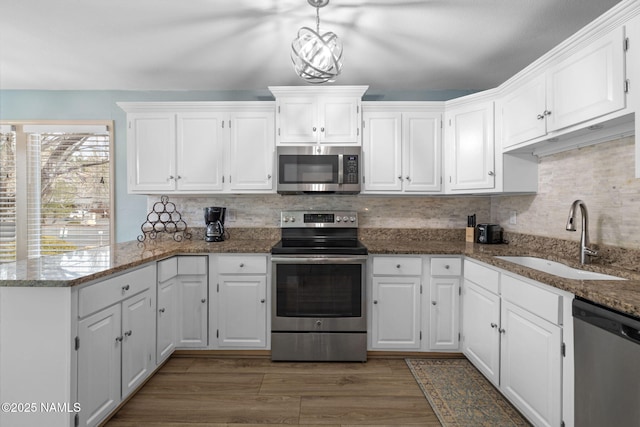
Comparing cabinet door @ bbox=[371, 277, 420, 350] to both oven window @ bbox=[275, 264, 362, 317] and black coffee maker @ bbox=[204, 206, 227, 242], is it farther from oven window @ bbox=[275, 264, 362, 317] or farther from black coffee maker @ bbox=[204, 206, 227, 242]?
black coffee maker @ bbox=[204, 206, 227, 242]

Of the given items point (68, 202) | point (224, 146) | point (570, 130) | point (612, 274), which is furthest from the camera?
point (68, 202)

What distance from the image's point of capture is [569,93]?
70.2 inches

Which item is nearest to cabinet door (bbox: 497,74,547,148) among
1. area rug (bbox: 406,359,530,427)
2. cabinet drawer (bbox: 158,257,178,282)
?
area rug (bbox: 406,359,530,427)

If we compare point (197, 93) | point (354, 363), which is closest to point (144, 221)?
point (197, 93)

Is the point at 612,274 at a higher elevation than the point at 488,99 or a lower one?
lower

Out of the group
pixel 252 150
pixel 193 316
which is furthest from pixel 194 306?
pixel 252 150

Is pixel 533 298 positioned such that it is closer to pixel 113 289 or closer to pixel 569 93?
pixel 569 93

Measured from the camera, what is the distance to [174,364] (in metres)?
2.49

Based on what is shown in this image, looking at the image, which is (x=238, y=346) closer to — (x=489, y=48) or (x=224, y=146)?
(x=224, y=146)

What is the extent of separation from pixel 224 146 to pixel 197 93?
0.83 meters

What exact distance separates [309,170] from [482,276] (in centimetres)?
160

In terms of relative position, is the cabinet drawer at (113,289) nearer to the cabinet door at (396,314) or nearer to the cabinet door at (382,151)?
the cabinet door at (396,314)

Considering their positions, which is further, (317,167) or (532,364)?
(317,167)

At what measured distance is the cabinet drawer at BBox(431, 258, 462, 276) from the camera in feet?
8.41
